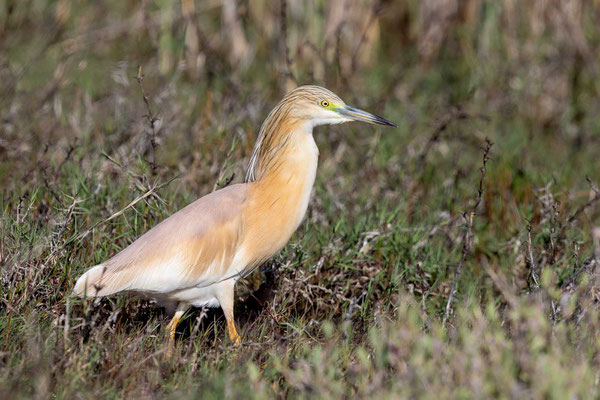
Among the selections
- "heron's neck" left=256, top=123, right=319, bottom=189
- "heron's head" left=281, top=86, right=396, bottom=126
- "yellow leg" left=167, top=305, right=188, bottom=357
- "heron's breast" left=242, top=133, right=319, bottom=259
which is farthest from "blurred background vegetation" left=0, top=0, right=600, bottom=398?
"heron's head" left=281, top=86, right=396, bottom=126

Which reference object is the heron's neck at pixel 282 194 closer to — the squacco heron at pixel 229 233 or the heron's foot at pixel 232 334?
the squacco heron at pixel 229 233

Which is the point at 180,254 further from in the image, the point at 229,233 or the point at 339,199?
the point at 339,199

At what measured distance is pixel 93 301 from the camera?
3666mm

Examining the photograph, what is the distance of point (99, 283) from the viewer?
11.5 feet

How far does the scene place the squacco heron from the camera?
3.58 metres

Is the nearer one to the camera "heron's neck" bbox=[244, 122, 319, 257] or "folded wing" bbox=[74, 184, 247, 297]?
"folded wing" bbox=[74, 184, 247, 297]

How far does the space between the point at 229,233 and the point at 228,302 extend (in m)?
0.30

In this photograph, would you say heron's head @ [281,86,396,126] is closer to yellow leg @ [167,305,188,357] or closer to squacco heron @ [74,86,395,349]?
squacco heron @ [74,86,395,349]

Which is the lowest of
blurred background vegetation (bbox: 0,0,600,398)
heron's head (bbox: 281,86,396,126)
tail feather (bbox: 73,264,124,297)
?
blurred background vegetation (bbox: 0,0,600,398)

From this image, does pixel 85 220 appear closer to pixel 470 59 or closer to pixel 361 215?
pixel 361 215

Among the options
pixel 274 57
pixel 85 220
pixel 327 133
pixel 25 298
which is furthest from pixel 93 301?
pixel 274 57

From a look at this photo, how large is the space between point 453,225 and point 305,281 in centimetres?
109

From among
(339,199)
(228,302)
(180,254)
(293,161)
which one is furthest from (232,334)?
(339,199)

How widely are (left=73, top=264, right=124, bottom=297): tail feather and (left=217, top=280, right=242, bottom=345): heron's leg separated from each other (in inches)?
18.0
